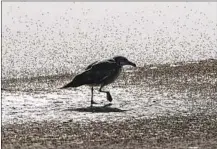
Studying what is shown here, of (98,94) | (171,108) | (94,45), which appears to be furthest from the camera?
(94,45)

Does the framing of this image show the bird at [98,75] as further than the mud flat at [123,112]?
→ Yes

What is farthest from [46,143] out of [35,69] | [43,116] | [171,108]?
[35,69]

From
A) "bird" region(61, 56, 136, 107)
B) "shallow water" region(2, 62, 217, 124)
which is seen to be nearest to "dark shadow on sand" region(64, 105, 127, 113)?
"shallow water" region(2, 62, 217, 124)

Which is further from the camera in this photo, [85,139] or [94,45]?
[94,45]

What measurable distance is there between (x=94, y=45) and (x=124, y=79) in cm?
510

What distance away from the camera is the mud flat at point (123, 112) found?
30.8 feet

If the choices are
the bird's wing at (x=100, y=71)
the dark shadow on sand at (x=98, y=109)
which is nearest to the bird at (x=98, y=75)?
the bird's wing at (x=100, y=71)

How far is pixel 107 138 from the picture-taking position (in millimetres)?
9516

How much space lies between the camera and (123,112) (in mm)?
11641

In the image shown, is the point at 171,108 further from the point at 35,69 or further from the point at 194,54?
the point at 194,54

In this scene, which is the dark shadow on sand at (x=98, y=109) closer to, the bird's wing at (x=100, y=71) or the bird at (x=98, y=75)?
the bird at (x=98, y=75)

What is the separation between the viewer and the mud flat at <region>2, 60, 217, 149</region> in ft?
30.8

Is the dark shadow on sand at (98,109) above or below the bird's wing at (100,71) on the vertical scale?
below

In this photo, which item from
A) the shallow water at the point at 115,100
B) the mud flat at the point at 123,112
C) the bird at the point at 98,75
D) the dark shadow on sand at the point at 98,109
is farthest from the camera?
the bird at the point at 98,75
